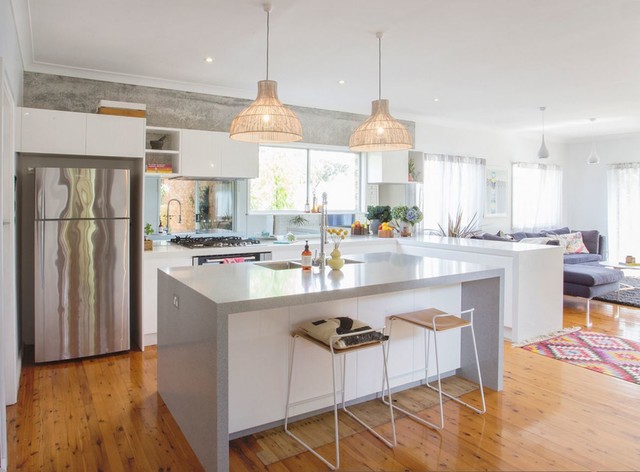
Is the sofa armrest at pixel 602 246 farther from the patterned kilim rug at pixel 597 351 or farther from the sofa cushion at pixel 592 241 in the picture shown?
the patterned kilim rug at pixel 597 351

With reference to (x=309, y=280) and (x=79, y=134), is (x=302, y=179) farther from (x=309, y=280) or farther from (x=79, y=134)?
(x=309, y=280)

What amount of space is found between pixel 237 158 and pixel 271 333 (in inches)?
110

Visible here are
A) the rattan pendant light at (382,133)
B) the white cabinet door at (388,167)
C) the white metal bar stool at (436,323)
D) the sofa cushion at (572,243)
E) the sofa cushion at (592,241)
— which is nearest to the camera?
the white metal bar stool at (436,323)

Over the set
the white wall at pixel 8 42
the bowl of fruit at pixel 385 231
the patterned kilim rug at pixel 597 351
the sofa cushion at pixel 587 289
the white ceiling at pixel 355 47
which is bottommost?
the patterned kilim rug at pixel 597 351

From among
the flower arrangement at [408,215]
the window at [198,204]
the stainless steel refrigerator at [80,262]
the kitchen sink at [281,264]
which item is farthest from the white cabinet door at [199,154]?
the flower arrangement at [408,215]

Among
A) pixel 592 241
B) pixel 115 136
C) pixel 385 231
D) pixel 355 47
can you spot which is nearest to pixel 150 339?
pixel 115 136

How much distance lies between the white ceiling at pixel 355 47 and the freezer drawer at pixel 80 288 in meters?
1.53

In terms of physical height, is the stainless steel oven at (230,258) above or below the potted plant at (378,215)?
below

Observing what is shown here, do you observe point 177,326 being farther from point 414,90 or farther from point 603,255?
point 603,255

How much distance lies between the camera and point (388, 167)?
6.33 metres

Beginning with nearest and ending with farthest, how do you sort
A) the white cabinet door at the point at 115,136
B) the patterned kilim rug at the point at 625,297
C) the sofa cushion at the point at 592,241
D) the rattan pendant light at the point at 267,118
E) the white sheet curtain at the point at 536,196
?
the rattan pendant light at the point at 267,118
the white cabinet door at the point at 115,136
the patterned kilim rug at the point at 625,297
the sofa cushion at the point at 592,241
the white sheet curtain at the point at 536,196

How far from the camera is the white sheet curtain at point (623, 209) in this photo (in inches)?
336

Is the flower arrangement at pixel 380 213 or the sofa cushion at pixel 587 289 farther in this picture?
the flower arrangement at pixel 380 213

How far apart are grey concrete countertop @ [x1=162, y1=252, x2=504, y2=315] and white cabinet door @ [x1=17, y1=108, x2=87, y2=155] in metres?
1.75
